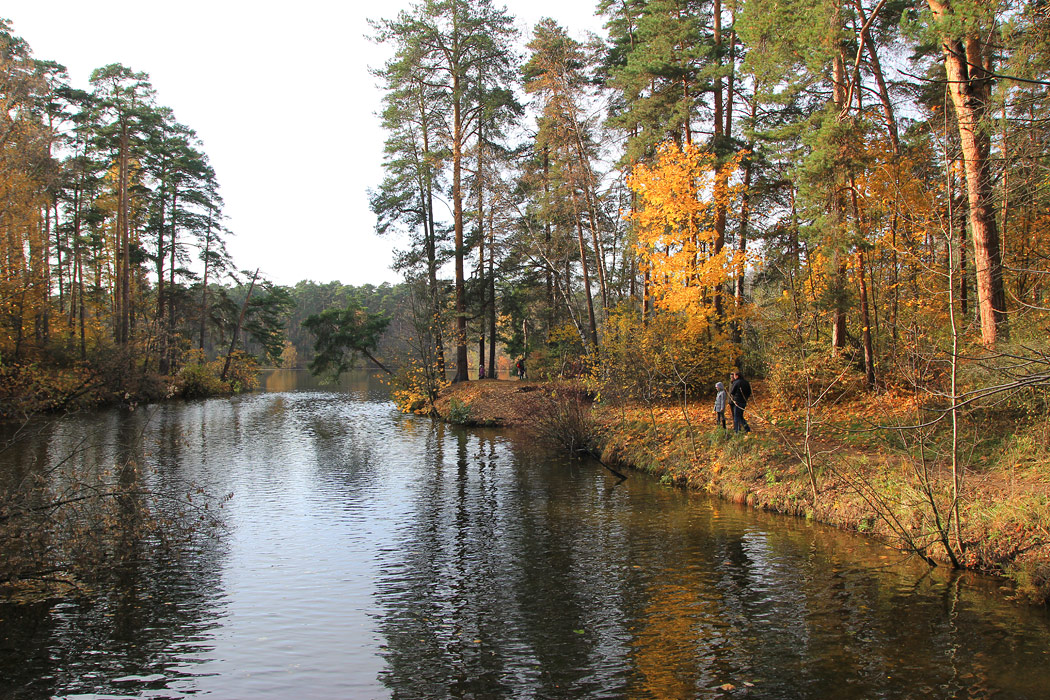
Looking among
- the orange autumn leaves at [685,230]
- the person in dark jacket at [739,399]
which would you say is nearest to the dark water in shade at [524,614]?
the person in dark jacket at [739,399]

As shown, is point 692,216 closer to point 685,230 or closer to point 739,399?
point 685,230

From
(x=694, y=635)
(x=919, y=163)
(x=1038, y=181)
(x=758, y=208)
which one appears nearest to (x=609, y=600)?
(x=694, y=635)

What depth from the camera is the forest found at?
979cm

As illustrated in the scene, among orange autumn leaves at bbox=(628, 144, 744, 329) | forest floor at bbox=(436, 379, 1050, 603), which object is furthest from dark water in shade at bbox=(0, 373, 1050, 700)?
orange autumn leaves at bbox=(628, 144, 744, 329)

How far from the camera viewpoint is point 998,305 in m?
11.2

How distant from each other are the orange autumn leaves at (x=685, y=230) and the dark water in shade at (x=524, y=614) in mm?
7226

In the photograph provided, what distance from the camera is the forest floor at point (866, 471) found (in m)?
7.99

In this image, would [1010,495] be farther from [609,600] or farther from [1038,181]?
[609,600]

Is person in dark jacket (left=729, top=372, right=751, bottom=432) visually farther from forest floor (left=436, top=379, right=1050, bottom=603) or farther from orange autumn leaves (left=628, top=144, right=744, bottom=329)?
orange autumn leaves (left=628, top=144, right=744, bottom=329)

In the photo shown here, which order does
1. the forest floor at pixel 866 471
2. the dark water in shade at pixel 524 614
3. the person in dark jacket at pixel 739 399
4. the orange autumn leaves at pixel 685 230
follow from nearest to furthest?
the dark water in shade at pixel 524 614
the forest floor at pixel 866 471
the person in dark jacket at pixel 739 399
the orange autumn leaves at pixel 685 230

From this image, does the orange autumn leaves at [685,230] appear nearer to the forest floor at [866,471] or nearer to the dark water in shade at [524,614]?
the forest floor at [866,471]

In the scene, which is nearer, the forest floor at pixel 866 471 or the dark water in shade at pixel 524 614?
the dark water in shade at pixel 524 614

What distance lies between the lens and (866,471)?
1091 cm

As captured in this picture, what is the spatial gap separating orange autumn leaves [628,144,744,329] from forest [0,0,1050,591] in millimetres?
92
